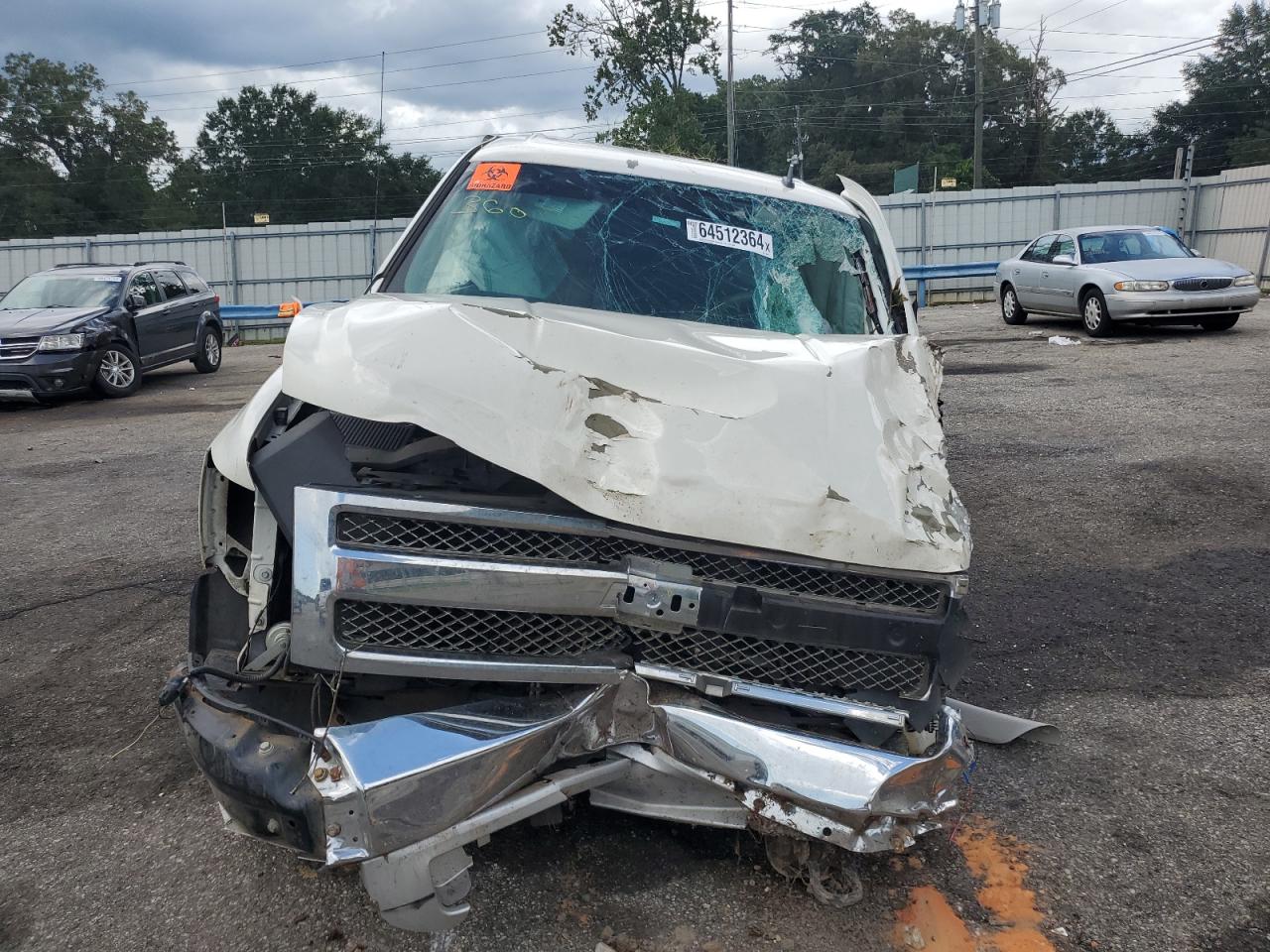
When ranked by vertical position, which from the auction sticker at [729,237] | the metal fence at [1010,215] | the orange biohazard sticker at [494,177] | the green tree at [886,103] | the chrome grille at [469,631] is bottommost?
the chrome grille at [469,631]

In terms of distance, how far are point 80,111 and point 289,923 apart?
66994 mm

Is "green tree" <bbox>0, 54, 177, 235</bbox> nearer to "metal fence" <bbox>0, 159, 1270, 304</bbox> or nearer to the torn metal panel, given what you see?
"metal fence" <bbox>0, 159, 1270, 304</bbox>

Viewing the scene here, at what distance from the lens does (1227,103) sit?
50812 millimetres

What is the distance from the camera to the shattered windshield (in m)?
3.55

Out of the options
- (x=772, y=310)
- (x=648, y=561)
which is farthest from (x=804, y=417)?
(x=772, y=310)

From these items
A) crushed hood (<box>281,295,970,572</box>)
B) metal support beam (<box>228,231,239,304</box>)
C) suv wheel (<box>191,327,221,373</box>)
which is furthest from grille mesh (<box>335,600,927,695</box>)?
metal support beam (<box>228,231,239,304</box>)

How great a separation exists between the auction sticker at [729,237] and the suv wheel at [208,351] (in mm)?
12241

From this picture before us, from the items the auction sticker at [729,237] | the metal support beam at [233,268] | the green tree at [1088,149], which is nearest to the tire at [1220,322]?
the auction sticker at [729,237]

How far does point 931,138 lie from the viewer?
61531 mm

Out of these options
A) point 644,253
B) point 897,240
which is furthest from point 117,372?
point 897,240

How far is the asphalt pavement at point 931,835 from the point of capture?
2.50 meters

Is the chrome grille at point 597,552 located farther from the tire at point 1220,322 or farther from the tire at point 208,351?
the tire at point 208,351

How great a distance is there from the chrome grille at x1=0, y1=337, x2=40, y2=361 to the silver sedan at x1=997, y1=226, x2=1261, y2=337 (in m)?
13.4

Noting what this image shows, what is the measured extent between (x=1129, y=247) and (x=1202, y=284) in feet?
4.30
